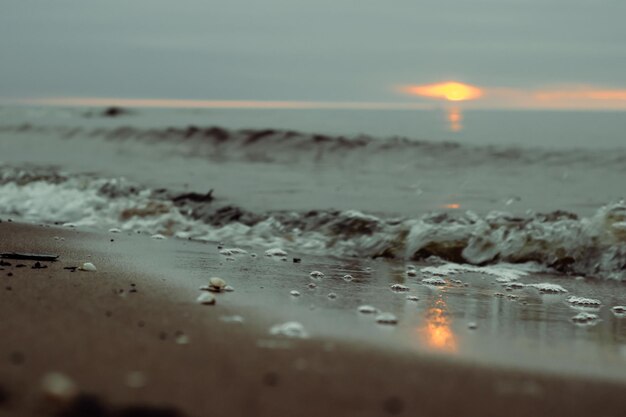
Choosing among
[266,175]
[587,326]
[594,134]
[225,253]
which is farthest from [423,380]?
[594,134]

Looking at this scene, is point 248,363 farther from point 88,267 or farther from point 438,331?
point 88,267

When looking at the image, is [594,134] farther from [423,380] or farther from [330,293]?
[423,380]

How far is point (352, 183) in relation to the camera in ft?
39.1

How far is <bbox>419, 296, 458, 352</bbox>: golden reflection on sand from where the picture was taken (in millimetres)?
3236

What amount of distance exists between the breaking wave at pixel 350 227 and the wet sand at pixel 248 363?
8.96 feet

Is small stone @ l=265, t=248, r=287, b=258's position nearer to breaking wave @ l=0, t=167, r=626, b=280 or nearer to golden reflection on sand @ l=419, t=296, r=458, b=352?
breaking wave @ l=0, t=167, r=626, b=280

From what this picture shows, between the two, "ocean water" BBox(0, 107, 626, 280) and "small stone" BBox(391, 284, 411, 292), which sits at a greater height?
"ocean water" BBox(0, 107, 626, 280)

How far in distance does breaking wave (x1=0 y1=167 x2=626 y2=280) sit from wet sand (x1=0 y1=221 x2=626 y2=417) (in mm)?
2731

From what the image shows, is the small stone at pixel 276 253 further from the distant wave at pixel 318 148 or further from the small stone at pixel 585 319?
the distant wave at pixel 318 148

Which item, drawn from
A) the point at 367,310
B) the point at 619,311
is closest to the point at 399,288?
the point at 367,310

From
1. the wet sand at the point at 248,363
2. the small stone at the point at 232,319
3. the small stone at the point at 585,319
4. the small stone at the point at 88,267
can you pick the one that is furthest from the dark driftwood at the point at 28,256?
the small stone at the point at 585,319

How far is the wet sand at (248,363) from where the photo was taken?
228 centimetres

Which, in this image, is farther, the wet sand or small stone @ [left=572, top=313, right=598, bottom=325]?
small stone @ [left=572, top=313, right=598, bottom=325]

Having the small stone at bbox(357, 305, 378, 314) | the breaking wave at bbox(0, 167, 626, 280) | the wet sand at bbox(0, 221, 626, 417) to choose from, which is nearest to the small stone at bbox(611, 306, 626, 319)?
the wet sand at bbox(0, 221, 626, 417)
